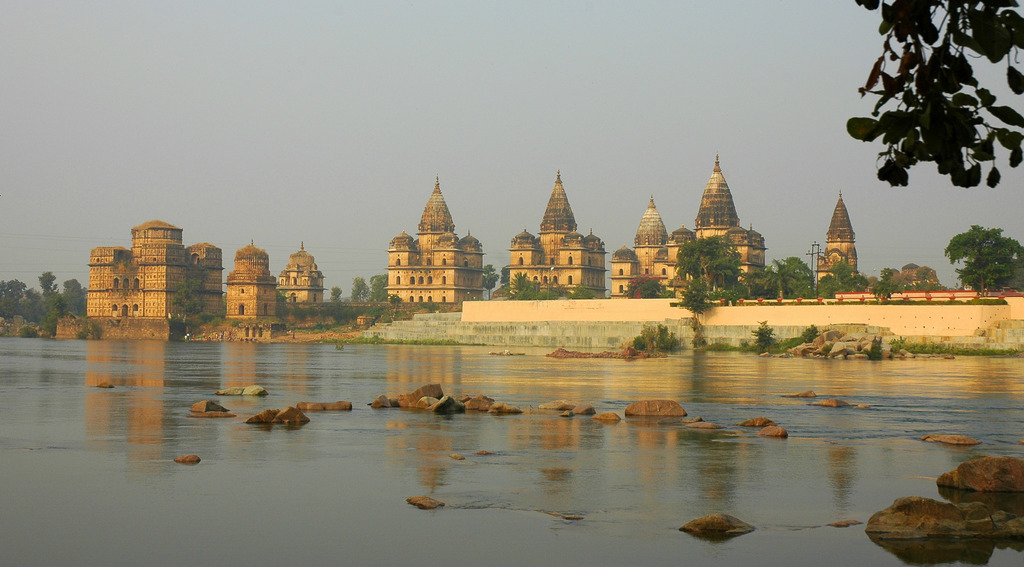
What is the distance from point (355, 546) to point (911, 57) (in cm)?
715

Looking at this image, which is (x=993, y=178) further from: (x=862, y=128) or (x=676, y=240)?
(x=676, y=240)

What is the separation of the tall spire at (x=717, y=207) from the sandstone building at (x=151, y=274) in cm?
5851

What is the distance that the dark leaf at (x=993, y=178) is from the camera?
17.7 feet

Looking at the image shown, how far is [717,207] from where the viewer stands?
129500 millimetres

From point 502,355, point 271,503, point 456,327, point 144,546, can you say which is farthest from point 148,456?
point 456,327

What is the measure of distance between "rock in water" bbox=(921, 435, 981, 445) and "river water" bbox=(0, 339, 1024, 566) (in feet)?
1.09

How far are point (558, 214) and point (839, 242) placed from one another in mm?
36802

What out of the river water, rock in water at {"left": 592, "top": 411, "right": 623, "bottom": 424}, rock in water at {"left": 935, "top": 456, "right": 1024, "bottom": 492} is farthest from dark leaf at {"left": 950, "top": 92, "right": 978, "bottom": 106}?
rock in water at {"left": 592, "top": 411, "right": 623, "bottom": 424}

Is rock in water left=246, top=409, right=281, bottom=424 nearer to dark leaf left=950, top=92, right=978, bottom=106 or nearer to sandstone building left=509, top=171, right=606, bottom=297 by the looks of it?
dark leaf left=950, top=92, right=978, bottom=106

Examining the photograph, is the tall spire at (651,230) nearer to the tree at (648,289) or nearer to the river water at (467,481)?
the tree at (648,289)

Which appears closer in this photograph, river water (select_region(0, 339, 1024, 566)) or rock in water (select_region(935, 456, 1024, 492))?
river water (select_region(0, 339, 1024, 566))

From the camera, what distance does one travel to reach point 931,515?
11008 mm

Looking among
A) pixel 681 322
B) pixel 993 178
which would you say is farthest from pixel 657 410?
pixel 681 322

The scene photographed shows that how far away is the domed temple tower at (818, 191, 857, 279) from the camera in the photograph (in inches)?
5300
